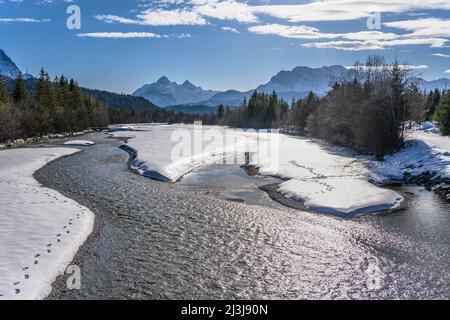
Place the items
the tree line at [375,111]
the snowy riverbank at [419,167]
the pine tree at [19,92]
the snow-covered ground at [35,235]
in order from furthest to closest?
the pine tree at [19,92] < the tree line at [375,111] < the snowy riverbank at [419,167] < the snow-covered ground at [35,235]

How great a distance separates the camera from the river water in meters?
13.1

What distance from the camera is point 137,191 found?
28938 millimetres

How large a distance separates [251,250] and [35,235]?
9.85 m

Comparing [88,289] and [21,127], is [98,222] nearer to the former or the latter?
[88,289]

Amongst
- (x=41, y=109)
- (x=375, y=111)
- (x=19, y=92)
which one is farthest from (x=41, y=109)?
(x=375, y=111)

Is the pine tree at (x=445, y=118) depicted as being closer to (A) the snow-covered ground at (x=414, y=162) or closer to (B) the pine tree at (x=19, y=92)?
(A) the snow-covered ground at (x=414, y=162)

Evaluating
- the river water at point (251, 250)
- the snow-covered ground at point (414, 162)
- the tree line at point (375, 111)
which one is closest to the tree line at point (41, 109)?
the river water at point (251, 250)

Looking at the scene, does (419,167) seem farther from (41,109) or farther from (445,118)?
(41,109)

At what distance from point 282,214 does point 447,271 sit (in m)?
9.75

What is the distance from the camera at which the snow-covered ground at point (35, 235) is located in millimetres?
12836

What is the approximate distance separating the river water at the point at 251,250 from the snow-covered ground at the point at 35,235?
930mm

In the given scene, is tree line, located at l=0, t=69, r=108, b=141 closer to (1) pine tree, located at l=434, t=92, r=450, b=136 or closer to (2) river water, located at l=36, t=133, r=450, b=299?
(2) river water, located at l=36, t=133, r=450, b=299

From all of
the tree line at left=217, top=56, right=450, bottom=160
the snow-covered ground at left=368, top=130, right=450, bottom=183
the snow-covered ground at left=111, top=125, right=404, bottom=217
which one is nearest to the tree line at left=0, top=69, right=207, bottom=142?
the snow-covered ground at left=111, top=125, right=404, bottom=217
